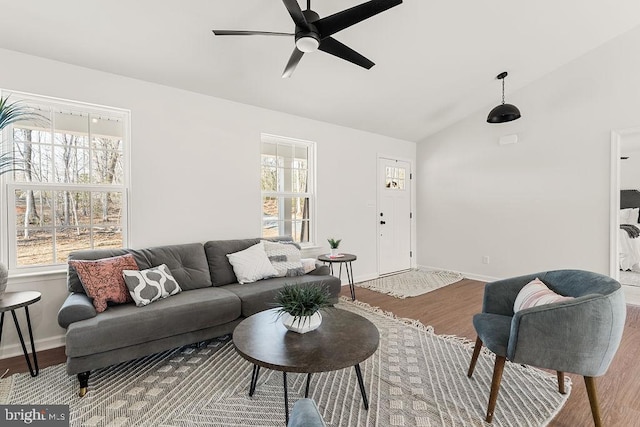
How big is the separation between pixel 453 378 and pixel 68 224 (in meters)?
3.45

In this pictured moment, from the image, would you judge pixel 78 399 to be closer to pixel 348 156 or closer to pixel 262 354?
pixel 262 354

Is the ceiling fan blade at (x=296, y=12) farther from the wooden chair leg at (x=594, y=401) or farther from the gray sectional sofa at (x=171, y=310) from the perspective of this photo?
the wooden chair leg at (x=594, y=401)

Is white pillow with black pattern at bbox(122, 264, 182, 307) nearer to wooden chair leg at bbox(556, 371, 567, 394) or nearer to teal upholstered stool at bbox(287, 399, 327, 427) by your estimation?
teal upholstered stool at bbox(287, 399, 327, 427)

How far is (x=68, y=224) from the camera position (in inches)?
112

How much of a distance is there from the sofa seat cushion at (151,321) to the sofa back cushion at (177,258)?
25cm

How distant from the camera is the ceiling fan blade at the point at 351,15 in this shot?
6.06 feet

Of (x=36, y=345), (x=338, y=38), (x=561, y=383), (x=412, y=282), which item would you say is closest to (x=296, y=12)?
(x=338, y=38)

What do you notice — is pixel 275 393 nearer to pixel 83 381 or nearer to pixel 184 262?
pixel 83 381

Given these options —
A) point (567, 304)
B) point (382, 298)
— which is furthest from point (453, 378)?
point (382, 298)

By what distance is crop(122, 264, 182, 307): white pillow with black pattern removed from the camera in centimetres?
241

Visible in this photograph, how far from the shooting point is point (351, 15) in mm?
1918

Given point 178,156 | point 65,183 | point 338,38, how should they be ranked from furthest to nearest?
point 178,156
point 338,38
point 65,183

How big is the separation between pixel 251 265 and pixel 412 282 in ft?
9.17

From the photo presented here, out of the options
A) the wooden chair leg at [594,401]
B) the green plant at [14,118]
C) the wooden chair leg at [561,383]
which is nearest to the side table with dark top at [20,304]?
the green plant at [14,118]
